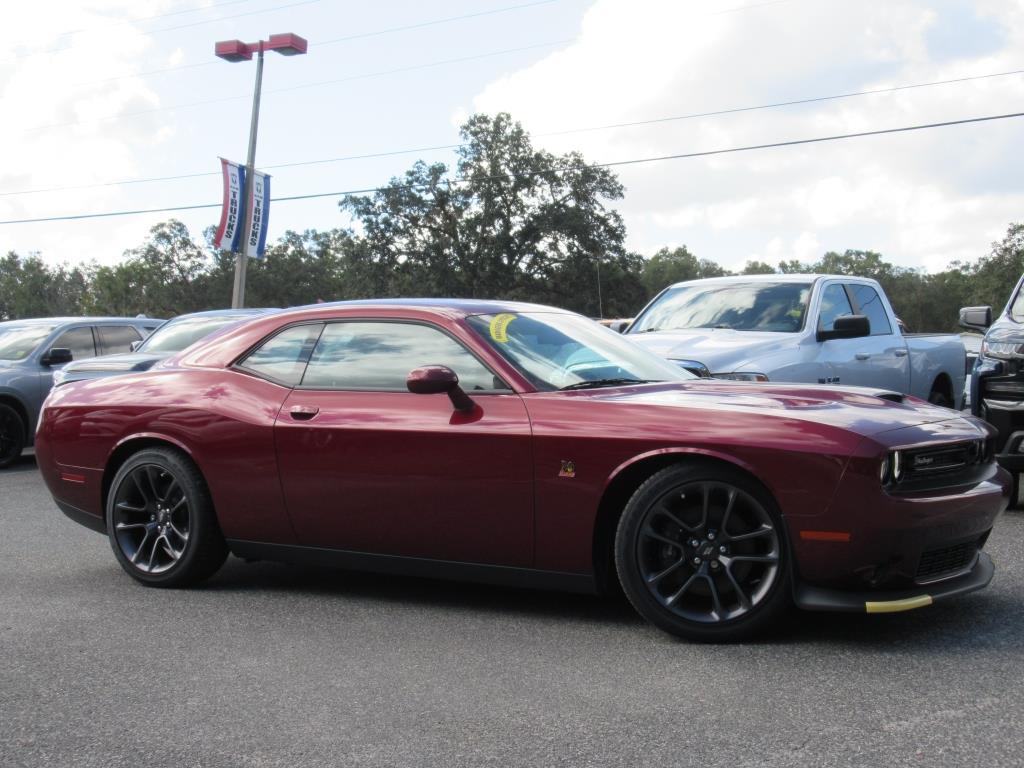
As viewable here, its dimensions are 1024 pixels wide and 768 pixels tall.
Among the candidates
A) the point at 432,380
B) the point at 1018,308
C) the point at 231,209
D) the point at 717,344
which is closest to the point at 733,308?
the point at 717,344

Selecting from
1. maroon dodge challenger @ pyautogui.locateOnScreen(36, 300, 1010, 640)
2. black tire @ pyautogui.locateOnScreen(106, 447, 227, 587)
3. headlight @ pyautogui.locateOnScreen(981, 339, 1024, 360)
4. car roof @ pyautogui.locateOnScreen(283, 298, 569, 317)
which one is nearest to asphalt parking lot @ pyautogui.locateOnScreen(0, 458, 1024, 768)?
black tire @ pyautogui.locateOnScreen(106, 447, 227, 587)

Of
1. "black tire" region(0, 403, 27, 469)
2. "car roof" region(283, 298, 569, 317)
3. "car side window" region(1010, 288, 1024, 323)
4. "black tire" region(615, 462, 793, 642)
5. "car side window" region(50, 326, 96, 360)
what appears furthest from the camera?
"car side window" region(50, 326, 96, 360)

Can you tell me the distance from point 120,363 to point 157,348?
0.86m

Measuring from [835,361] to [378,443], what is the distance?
512 centimetres

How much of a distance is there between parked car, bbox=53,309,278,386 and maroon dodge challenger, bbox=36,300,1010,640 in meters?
4.99

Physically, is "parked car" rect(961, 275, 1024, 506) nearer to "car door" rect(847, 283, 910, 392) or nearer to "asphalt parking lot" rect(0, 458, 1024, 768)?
"car door" rect(847, 283, 910, 392)

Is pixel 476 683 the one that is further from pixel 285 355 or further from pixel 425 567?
pixel 285 355

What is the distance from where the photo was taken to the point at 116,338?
13734 mm

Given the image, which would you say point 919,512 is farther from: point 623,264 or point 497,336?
point 623,264

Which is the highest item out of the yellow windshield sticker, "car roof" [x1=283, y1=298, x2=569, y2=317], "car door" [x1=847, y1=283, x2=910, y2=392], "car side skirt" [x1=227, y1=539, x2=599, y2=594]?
"car roof" [x1=283, y1=298, x2=569, y2=317]

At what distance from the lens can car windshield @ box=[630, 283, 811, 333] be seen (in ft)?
29.9

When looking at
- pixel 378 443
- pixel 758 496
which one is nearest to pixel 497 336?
pixel 378 443

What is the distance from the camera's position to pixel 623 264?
59.2 meters

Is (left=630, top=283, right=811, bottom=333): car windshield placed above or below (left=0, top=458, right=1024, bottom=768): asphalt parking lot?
above
